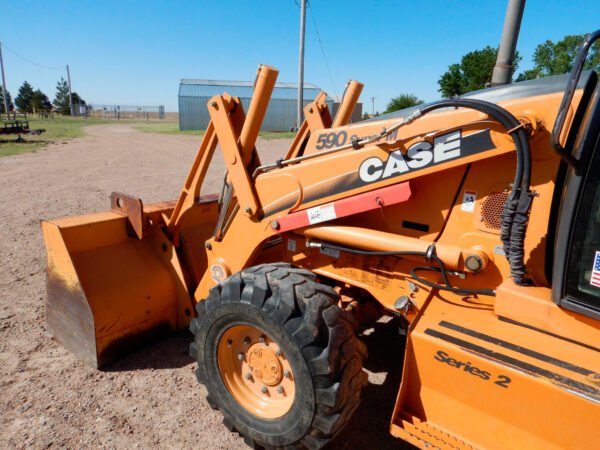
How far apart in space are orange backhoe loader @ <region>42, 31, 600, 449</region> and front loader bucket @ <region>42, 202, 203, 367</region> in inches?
1.0

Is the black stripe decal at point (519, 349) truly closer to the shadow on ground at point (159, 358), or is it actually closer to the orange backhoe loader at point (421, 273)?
the orange backhoe loader at point (421, 273)

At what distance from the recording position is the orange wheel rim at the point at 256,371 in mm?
2492

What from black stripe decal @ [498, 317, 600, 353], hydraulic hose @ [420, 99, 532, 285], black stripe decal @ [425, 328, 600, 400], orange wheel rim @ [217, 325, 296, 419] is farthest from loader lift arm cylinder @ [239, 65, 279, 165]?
black stripe decal @ [498, 317, 600, 353]

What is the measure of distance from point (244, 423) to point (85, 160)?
1497 cm

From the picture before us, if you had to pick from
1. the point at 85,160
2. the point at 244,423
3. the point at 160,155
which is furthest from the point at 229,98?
the point at 160,155

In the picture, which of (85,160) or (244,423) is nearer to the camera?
(244,423)

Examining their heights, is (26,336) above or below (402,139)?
below

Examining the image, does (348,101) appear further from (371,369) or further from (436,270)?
(371,369)

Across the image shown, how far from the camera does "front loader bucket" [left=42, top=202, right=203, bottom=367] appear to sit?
3211 millimetres

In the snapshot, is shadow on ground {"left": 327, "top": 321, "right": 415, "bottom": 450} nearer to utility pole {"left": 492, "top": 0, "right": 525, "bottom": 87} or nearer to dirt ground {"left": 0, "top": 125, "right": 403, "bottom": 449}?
dirt ground {"left": 0, "top": 125, "right": 403, "bottom": 449}

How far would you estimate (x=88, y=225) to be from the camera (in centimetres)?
336

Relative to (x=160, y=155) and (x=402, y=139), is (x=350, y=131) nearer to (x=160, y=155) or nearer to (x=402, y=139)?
(x=402, y=139)

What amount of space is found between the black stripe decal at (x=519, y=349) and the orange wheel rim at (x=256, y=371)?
0.95 m

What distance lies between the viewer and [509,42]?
3959 mm
